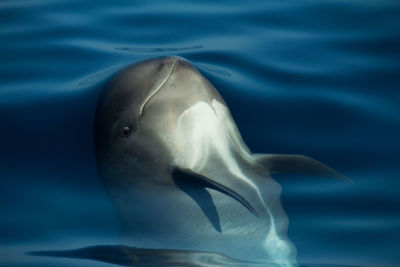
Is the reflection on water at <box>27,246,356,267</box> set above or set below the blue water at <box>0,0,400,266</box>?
below

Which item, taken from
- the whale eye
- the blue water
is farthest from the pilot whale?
the blue water

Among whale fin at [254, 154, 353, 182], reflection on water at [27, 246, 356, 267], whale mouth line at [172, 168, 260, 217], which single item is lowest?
reflection on water at [27, 246, 356, 267]

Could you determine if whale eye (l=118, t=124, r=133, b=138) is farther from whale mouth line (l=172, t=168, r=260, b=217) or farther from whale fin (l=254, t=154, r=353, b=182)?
whale fin (l=254, t=154, r=353, b=182)

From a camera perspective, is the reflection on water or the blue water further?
the blue water

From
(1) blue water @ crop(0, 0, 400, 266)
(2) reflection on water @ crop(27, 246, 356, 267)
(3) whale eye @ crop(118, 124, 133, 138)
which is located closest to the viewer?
(2) reflection on water @ crop(27, 246, 356, 267)

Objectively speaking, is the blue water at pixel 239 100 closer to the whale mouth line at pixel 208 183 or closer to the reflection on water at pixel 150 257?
the reflection on water at pixel 150 257

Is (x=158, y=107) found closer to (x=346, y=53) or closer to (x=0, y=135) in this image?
(x=0, y=135)

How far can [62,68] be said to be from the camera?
6656 mm

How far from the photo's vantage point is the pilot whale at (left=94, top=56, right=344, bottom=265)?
438 cm

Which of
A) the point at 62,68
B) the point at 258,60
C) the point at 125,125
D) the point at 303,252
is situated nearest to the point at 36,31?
the point at 62,68

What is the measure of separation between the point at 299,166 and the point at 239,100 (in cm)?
128

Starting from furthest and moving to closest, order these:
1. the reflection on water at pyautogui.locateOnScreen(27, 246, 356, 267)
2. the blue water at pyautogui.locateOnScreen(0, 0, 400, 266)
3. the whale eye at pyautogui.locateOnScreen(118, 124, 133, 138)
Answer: the whale eye at pyautogui.locateOnScreen(118, 124, 133, 138), the blue water at pyautogui.locateOnScreen(0, 0, 400, 266), the reflection on water at pyautogui.locateOnScreen(27, 246, 356, 267)

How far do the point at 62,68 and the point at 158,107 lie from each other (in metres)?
2.50

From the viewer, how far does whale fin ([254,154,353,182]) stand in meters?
4.61
